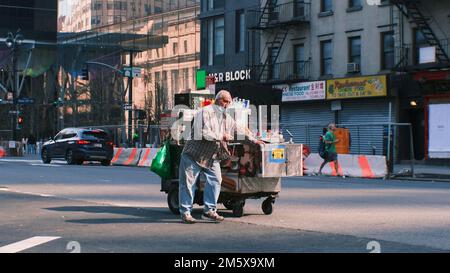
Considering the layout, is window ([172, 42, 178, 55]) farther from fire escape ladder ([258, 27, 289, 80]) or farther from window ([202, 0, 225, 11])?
fire escape ladder ([258, 27, 289, 80])

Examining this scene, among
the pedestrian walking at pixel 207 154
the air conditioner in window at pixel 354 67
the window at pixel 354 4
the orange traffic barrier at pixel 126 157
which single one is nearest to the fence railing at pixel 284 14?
the window at pixel 354 4

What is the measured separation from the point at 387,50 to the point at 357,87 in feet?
7.37

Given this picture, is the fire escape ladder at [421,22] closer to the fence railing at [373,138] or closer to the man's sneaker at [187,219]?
the fence railing at [373,138]

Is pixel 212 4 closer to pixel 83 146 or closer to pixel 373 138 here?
pixel 83 146

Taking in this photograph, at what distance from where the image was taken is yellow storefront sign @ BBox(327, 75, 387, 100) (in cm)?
3491

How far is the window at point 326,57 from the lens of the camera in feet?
126

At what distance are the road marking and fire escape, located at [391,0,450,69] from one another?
25.6 m

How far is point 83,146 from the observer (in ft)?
107

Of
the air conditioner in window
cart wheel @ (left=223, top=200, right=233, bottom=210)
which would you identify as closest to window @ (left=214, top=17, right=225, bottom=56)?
the air conditioner in window

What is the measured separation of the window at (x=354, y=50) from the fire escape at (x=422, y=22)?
343 centimetres

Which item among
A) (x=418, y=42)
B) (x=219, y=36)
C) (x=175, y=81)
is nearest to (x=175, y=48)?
(x=175, y=81)

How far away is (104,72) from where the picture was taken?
70.2 m
